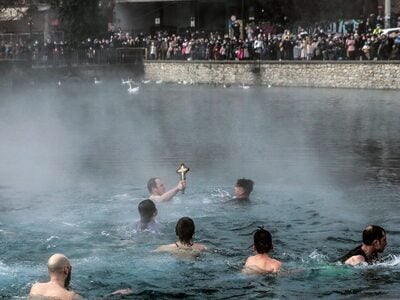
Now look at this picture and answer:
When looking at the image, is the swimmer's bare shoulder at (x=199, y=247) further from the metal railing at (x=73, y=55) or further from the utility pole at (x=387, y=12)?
the metal railing at (x=73, y=55)

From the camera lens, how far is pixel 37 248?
40.7ft

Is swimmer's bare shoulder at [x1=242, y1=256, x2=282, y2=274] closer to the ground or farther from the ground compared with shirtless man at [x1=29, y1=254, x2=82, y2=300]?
closer to the ground

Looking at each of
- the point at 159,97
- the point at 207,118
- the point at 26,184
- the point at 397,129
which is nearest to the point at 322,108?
the point at 207,118

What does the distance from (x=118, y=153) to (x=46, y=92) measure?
2304 cm

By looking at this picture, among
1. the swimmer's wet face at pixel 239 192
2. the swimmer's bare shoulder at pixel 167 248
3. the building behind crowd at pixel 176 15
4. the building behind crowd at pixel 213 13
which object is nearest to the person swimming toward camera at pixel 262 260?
the swimmer's bare shoulder at pixel 167 248

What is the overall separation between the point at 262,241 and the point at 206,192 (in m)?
6.18

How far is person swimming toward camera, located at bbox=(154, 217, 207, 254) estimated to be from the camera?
1124cm

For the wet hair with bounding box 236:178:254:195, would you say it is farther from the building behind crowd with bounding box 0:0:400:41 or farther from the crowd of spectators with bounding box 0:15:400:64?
the building behind crowd with bounding box 0:0:400:41

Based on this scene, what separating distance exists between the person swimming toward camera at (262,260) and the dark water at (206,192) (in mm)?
130

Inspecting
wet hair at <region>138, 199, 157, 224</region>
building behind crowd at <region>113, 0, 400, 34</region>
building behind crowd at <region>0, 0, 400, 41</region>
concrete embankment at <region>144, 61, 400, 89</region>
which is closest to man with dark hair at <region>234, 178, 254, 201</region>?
wet hair at <region>138, 199, 157, 224</region>

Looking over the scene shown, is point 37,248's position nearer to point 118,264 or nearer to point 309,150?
point 118,264

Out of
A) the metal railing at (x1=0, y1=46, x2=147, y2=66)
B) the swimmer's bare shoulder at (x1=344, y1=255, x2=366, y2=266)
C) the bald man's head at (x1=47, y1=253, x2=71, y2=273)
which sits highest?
the metal railing at (x1=0, y1=46, x2=147, y2=66)

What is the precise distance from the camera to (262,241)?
10516mm

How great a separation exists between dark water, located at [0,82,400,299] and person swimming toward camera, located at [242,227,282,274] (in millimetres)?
130
